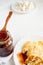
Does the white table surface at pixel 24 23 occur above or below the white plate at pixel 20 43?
below

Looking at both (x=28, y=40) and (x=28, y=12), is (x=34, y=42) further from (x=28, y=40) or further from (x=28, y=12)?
(x=28, y=12)

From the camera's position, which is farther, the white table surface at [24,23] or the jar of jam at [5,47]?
the white table surface at [24,23]

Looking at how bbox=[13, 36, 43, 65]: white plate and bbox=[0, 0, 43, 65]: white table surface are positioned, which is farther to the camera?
bbox=[0, 0, 43, 65]: white table surface

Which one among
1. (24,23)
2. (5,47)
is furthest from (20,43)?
(24,23)

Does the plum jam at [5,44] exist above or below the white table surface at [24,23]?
above

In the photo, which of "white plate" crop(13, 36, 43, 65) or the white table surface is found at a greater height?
"white plate" crop(13, 36, 43, 65)
